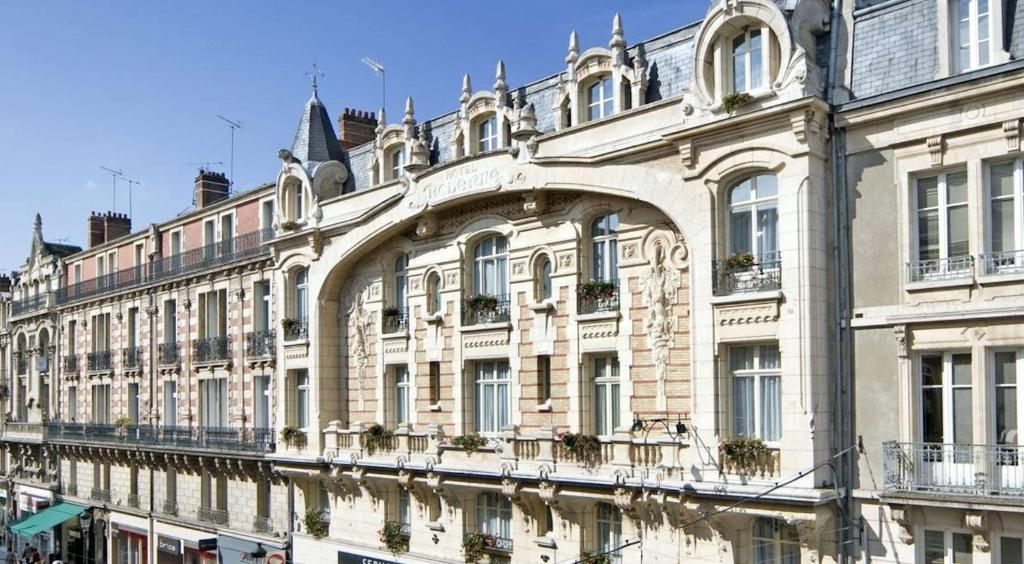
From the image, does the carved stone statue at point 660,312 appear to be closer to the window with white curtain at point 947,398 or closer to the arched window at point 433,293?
the window with white curtain at point 947,398

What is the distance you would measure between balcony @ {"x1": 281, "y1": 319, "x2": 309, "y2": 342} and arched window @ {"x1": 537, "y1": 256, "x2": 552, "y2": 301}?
8.15 meters

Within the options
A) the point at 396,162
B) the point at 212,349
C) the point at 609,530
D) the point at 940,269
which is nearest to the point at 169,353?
the point at 212,349

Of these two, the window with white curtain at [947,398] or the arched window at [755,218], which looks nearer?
the window with white curtain at [947,398]

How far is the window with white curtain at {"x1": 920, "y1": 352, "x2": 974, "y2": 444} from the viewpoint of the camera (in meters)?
14.7

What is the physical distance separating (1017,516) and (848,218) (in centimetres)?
484

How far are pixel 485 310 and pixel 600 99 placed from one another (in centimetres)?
508

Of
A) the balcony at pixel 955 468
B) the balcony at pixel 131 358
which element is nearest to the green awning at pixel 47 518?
the balcony at pixel 131 358

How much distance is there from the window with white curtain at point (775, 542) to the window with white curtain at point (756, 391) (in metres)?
1.38

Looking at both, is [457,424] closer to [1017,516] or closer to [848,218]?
[848,218]

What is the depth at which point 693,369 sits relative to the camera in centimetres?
1741

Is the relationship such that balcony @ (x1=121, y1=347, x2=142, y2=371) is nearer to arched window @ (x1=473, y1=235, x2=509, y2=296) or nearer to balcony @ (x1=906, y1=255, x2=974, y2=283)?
arched window @ (x1=473, y1=235, x2=509, y2=296)

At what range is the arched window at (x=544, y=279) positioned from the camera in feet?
69.6

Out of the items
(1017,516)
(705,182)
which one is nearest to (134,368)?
(705,182)

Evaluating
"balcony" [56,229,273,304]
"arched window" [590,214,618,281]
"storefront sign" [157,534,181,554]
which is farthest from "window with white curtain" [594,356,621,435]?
"storefront sign" [157,534,181,554]
